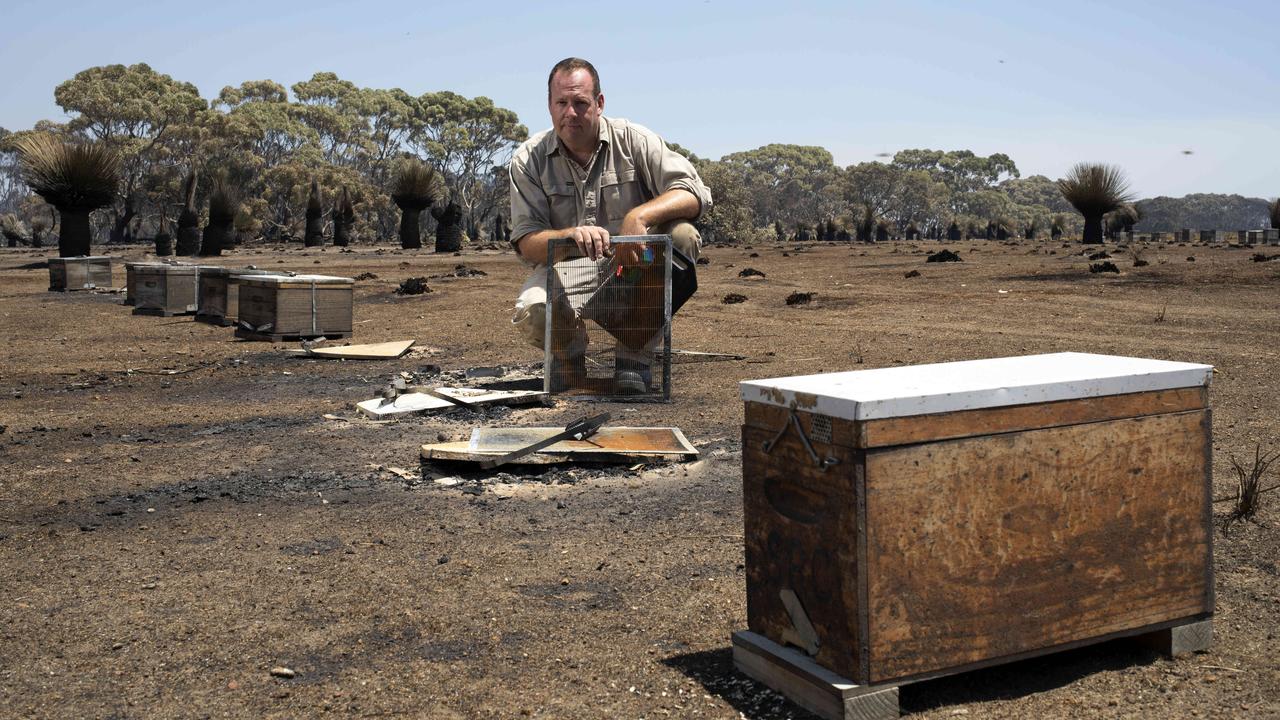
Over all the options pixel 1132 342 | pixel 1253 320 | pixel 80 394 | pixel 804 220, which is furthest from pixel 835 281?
pixel 804 220

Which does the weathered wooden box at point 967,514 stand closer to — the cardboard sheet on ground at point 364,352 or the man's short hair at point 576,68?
the man's short hair at point 576,68

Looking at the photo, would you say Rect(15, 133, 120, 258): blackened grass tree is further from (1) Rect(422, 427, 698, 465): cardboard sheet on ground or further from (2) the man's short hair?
(1) Rect(422, 427, 698, 465): cardboard sheet on ground

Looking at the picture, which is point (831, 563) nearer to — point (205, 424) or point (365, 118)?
point (205, 424)

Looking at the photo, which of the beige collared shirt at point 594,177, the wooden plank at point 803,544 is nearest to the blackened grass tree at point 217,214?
the beige collared shirt at point 594,177

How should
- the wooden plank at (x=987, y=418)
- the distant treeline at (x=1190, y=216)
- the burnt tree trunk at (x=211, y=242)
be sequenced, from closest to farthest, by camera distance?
1. the wooden plank at (x=987, y=418)
2. the burnt tree trunk at (x=211, y=242)
3. the distant treeline at (x=1190, y=216)

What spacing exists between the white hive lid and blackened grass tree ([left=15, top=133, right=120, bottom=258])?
2771cm

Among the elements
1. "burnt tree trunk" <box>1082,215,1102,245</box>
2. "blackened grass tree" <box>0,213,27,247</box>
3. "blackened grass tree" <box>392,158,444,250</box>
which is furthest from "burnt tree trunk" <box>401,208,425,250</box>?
"blackened grass tree" <box>0,213,27,247</box>

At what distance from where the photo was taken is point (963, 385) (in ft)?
9.41

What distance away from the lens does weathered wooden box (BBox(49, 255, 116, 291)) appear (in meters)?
21.1

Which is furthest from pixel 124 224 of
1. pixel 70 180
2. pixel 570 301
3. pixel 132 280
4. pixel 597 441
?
pixel 597 441

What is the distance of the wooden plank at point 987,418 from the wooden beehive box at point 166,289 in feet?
47.3

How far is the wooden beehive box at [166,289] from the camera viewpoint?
1605 cm

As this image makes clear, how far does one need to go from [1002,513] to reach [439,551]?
2.28m

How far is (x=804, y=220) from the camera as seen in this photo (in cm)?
13562
